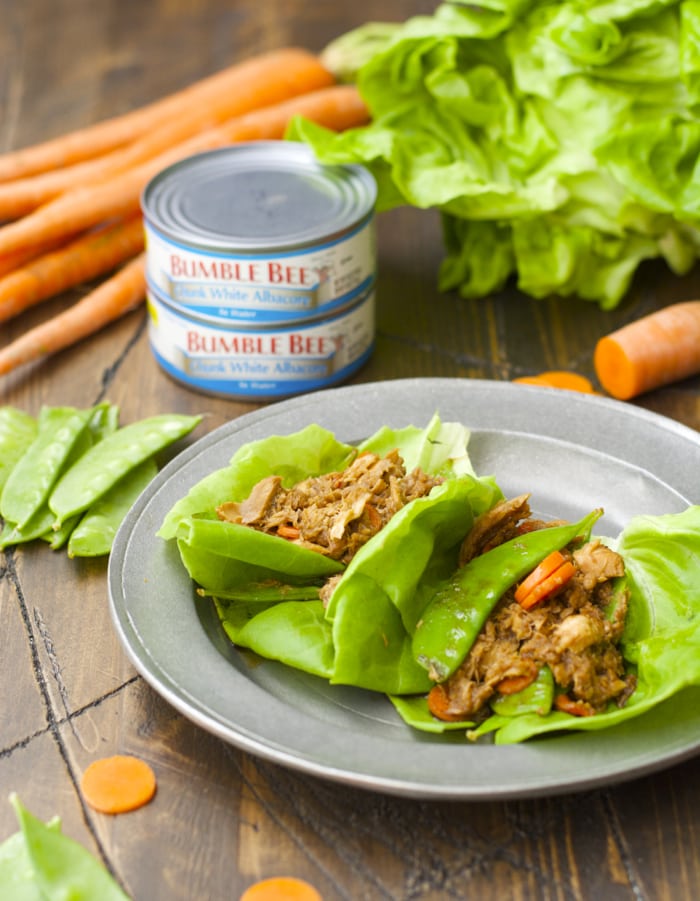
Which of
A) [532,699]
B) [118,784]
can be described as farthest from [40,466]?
[532,699]

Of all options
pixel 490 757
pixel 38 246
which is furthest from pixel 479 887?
pixel 38 246

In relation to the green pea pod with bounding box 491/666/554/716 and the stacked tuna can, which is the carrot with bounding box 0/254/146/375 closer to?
the stacked tuna can

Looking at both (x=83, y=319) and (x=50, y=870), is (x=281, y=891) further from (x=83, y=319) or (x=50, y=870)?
(x=83, y=319)

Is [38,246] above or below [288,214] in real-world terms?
below

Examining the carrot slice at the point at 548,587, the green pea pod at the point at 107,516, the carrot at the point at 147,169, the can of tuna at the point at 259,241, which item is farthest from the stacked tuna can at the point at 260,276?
the carrot slice at the point at 548,587

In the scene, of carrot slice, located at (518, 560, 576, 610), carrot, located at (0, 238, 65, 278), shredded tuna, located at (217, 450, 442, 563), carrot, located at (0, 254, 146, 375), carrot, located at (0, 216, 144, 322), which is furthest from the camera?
carrot, located at (0, 238, 65, 278)

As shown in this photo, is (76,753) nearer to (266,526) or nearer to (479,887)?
(266,526)

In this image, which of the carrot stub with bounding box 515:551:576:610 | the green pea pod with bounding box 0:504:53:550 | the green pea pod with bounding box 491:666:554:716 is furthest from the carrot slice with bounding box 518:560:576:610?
the green pea pod with bounding box 0:504:53:550
